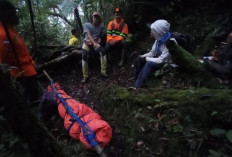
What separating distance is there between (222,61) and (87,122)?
10.0 feet

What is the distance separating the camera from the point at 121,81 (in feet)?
19.4

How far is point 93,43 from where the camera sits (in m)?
6.36

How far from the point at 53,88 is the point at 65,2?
12.0 feet

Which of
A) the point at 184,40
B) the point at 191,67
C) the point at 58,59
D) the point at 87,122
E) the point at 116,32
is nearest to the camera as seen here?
the point at 87,122

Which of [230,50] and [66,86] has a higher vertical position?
[230,50]

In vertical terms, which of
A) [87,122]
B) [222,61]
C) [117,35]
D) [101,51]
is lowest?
[87,122]

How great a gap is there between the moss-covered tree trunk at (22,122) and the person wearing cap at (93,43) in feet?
15.2

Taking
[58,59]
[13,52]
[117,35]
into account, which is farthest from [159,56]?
[58,59]

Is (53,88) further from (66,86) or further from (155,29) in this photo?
(155,29)

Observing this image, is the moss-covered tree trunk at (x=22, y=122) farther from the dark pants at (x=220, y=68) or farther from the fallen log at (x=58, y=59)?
the fallen log at (x=58, y=59)

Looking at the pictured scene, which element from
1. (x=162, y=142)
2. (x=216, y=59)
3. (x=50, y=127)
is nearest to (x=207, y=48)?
(x=216, y=59)

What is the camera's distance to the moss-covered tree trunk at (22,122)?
1541mm

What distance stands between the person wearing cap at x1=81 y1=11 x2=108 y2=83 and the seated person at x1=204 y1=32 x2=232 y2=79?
268cm

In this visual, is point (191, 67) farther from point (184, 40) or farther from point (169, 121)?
point (169, 121)
